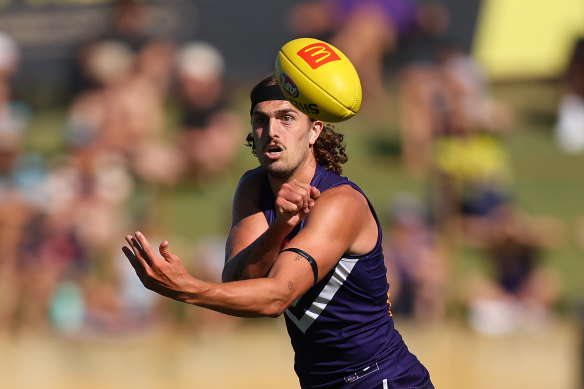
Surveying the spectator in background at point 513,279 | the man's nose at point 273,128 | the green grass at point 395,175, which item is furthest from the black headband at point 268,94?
the green grass at point 395,175

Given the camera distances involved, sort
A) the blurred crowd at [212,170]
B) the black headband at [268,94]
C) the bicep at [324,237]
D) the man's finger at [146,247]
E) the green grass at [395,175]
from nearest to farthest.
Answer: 1. the man's finger at [146,247]
2. the bicep at [324,237]
3. the black headband at [268,94]
4. the blurred crowd at [212,170]
5. the green grass at [395,175]

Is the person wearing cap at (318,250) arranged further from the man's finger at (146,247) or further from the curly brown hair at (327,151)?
the man's finger at (146,247)

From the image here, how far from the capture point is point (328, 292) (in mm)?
4812

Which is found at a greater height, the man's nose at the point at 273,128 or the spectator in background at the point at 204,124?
the man's nose at the point at 273,128

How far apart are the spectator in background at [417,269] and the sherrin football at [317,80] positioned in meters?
5.73

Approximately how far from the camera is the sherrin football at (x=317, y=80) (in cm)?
484

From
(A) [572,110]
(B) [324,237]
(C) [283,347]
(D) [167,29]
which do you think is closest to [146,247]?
(B) [324,237]

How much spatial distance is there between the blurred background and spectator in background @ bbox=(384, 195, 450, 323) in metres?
0.02

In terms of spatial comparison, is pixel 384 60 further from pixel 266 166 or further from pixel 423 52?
pixel 266 166

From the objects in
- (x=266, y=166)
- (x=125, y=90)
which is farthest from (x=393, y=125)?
(x=266, y=166)

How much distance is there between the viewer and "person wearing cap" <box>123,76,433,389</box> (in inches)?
177

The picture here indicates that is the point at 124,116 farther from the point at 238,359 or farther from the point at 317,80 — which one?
the point at 317,80

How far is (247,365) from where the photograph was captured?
1030 centimetres

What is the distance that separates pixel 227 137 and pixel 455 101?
276 centimetres
